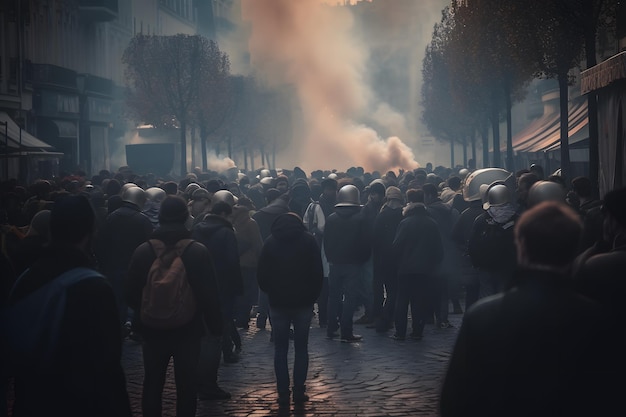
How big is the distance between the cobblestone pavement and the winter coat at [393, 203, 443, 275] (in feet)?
2.91

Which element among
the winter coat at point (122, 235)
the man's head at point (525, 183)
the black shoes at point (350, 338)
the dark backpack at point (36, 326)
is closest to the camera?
the dark backpack at point (36, 326)

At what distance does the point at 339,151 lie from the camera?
9675 cm

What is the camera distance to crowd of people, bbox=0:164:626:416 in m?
3.72

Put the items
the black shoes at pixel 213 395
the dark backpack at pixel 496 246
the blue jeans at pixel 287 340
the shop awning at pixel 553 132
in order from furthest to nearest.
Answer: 1. the shop awning at pixel 553 132
2. the dark backpack at pixel 496 246
3. the black shoes at pixel 213 395
4. the blue jeans at pixel 287 340

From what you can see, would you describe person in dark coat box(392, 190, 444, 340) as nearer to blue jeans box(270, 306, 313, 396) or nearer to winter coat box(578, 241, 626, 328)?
blue jeans box(270, 306, 313, 396)

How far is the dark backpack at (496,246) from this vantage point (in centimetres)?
964

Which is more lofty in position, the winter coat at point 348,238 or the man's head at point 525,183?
the man's head at point 525,183

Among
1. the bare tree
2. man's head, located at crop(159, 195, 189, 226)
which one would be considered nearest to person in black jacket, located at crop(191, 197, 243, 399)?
man's head, located at crop(159, 195, 189, 226)

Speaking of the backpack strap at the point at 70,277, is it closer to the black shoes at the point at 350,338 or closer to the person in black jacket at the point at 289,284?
the person in black jacket at the point at 289,284

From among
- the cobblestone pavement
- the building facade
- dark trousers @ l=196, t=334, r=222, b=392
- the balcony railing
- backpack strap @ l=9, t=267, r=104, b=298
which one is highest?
the balcony railing

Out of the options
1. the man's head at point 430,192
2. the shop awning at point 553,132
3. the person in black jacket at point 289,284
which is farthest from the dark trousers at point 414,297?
the shop awning at point 553,132

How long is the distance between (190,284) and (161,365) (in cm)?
56

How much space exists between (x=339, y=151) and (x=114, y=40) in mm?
43484

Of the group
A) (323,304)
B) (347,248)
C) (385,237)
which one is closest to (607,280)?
(347,248)
